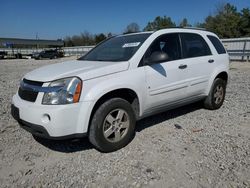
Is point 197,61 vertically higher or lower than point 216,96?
higher

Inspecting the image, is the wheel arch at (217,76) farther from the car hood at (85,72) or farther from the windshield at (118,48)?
the car hood at (85,72)

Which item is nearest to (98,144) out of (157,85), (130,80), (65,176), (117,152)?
(117,152)

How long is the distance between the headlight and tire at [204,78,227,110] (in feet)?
10.6

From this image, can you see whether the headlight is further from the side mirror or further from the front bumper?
the side mirror

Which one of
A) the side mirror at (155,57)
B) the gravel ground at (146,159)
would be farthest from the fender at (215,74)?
the side mirror at (155,57)

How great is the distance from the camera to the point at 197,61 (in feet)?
15.1

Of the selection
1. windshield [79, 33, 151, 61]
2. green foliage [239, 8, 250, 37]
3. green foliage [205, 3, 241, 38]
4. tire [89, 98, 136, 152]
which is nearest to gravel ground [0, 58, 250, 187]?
tire [89, 98, 136, 152]

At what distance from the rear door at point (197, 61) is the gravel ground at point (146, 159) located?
28.3 inches

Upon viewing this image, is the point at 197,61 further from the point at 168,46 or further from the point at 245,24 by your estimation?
the point at 245,24

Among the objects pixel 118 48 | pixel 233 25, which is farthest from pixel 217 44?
pixel 233 25

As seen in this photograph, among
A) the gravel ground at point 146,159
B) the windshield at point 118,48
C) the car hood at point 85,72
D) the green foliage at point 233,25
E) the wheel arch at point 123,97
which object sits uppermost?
the green foliage at point 233,25

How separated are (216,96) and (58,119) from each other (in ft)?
12.4

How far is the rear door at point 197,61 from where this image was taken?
14.7 ft

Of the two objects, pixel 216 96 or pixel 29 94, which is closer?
pixel 29 94
